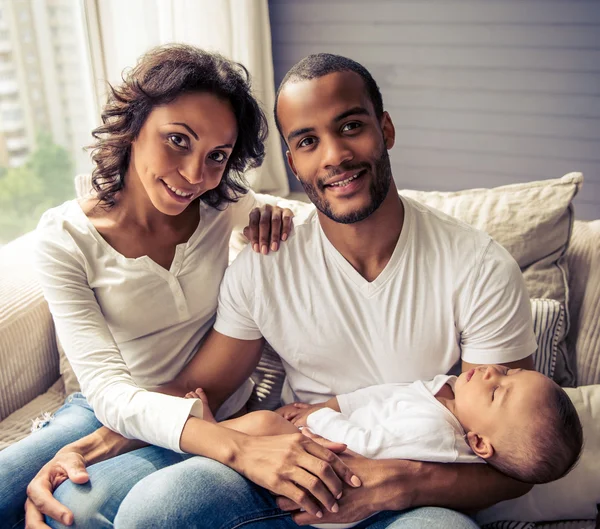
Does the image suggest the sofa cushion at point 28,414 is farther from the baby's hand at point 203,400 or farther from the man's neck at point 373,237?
the man's neck at point 373,237

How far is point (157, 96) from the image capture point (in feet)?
5.11

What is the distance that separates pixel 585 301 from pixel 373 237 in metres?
0.73

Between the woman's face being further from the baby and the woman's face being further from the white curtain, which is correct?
the white curtain

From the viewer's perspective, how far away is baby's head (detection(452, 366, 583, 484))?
139cm

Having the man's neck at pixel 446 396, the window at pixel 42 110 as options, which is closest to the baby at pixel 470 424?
the man's neck at pixel 446 396

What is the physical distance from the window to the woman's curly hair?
42.1 inches

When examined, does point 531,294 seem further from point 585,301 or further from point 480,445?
point 480,445

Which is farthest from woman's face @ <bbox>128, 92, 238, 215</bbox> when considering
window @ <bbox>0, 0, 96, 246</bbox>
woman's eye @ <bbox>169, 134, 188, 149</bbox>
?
window @ <bbox>0, 0, 96, 246</bbox>

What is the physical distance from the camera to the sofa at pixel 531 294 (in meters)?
1.85

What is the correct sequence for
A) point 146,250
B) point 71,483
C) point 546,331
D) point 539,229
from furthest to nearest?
point 539,229
point 546,331
point 146,250
point 71,483

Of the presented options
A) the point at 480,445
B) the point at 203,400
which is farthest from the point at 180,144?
the point at 480,445

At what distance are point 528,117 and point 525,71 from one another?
0.59 feet

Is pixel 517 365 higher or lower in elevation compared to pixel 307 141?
lower

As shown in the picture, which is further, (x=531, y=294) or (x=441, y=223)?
(x=531, y=294)
